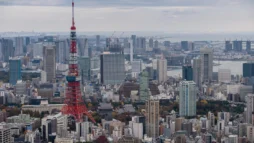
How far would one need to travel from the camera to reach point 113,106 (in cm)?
1034

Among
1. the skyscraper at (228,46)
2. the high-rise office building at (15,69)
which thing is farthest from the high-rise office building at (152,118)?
the skyscraper at (228,46)

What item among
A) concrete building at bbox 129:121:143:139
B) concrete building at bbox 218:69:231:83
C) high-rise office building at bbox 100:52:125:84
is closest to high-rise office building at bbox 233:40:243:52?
concrete building at bbox 218:69:231:83

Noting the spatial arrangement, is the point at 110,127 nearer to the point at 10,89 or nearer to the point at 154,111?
the point at 154,111

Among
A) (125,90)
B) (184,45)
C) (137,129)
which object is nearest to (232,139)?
(137,129)

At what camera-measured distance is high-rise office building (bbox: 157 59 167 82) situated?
14.5m

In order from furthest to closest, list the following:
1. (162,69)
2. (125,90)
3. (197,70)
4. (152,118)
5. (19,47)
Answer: (19,47) < (162,69) < (197,70) < (125,90) < (152,118)

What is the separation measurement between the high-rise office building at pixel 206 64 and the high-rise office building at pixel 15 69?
511 cm

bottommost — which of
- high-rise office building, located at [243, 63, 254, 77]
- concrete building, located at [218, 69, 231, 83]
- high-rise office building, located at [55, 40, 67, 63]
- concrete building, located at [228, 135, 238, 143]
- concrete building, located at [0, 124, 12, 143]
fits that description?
concrete building, located at [228, 135, 238, 143]

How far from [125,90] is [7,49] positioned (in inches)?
226

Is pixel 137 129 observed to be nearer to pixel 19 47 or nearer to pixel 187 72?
pixel 187 72

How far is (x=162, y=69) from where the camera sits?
15.6 m

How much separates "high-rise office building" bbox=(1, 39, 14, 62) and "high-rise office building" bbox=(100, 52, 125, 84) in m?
2.95

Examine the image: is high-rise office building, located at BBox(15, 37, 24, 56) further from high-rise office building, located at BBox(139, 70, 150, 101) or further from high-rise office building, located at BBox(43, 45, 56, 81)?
high-rise office building, located at BBox(139, 70, 150, 101)

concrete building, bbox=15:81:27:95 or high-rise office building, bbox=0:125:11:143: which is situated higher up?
concrete building, bbox=15:81:27:95
